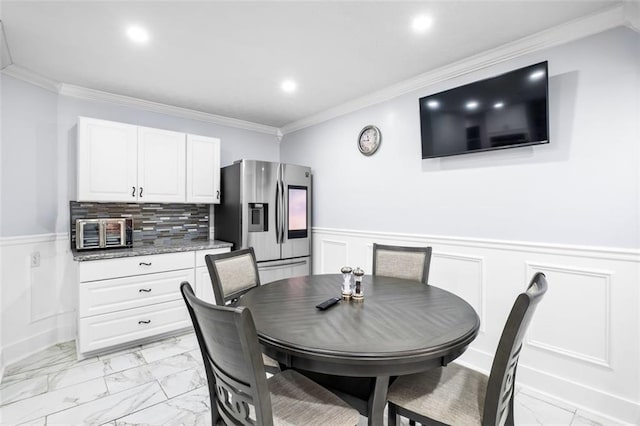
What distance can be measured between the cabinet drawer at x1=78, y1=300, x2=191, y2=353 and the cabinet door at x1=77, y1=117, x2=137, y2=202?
3.69 ft

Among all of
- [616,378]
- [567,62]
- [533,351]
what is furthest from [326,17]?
[616,378]

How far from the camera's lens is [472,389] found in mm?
1378

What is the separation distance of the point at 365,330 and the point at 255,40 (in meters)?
2.12

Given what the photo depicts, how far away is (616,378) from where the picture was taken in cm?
194

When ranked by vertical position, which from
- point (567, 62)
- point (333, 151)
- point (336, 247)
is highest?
point (567, 62)

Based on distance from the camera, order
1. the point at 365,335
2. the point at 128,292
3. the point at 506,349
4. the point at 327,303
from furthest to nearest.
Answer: the point at 128,292
the point at 327,303
the point at 365,335
the point at 506,349

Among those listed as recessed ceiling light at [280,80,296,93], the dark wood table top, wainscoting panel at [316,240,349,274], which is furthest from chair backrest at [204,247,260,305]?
recessed ceiling light at [280,80,296,93]

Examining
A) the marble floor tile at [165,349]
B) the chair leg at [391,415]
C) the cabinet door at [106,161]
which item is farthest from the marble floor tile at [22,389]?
the chair leg at [391,415]

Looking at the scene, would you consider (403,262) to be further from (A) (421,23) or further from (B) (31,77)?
(B) (31,77)

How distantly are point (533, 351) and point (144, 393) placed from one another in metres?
2.84

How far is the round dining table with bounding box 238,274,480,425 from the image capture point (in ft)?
3.77

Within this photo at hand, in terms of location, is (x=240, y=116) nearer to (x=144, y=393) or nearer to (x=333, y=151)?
(x=333, y=151)

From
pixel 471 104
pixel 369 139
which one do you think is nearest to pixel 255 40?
pixel 369 139

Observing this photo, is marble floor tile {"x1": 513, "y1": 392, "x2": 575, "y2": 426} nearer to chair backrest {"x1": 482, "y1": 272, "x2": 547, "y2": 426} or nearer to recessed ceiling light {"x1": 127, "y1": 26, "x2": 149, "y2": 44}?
chair backrest {"x1": 482, "y1": 272, "x2": 547, "y2": 426}
